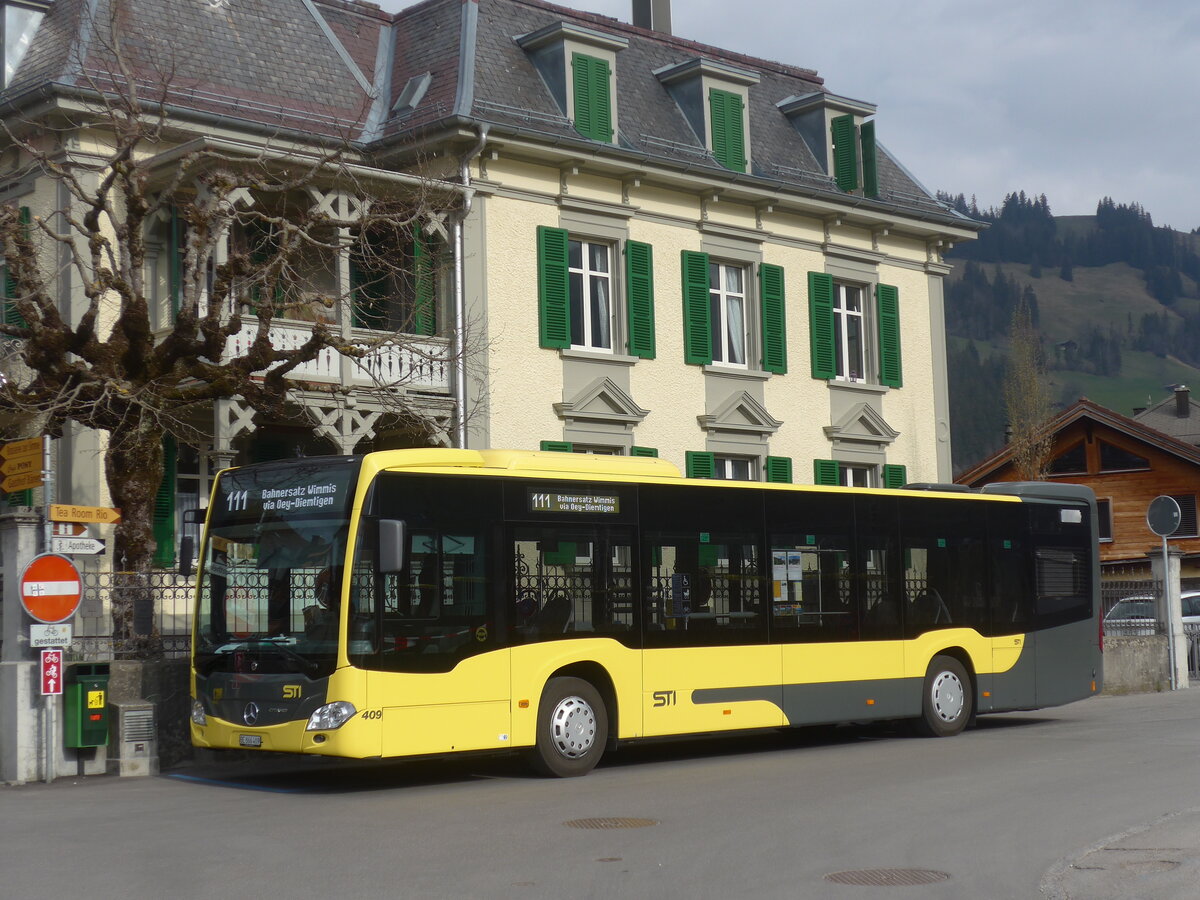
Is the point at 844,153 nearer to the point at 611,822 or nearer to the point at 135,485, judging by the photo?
the point at 135,485

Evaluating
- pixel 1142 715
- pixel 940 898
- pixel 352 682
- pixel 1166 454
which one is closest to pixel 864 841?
pixel 940 898

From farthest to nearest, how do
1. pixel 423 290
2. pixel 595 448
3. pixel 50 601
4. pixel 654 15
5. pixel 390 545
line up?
pixel 654 15, pixel 595 448, pixel 423 290, pixel 50 601, pixel 390 545

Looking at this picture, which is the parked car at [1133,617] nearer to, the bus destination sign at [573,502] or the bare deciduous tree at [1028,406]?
the bus destination sign at [573,502]

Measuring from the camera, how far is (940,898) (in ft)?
26.6

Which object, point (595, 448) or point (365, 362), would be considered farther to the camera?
point (595, 448)

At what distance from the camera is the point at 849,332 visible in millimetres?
29812

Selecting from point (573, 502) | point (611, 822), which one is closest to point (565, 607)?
point (573, 502)

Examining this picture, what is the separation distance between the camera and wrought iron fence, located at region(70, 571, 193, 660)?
15.6 metres

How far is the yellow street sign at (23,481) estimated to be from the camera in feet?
48.0

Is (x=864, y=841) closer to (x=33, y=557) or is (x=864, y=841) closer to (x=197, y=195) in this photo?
(x=33, y=557)

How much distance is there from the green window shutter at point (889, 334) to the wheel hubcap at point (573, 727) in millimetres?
16771

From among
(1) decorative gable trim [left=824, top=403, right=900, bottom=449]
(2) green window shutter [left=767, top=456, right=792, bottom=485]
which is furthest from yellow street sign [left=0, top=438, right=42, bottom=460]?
(1) decorative gable trim [left=824, top=403, right=900, bottom=449]

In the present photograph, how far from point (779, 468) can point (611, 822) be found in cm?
1711

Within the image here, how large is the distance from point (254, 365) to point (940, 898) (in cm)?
1054
